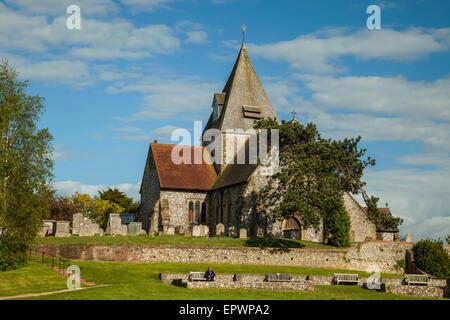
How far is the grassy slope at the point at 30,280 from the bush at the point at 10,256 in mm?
446

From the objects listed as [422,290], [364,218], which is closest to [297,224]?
[364,218]

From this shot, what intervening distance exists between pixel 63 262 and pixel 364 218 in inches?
1007

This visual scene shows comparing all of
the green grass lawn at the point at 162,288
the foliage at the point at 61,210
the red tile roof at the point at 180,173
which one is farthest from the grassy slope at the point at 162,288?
the foliage at the point at 61,210

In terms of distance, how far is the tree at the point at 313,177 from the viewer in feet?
113

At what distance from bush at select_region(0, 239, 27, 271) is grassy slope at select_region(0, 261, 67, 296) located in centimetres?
45

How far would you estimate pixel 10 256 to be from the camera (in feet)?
89.5

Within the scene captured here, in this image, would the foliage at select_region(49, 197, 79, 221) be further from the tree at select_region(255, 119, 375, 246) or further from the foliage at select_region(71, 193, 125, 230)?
the tree at select_region(255, 119, 375, 246)

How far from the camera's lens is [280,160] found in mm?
38500

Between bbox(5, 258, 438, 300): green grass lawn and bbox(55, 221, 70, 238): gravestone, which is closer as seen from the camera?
bbox(5, 258, 438, 300): green grass lawn

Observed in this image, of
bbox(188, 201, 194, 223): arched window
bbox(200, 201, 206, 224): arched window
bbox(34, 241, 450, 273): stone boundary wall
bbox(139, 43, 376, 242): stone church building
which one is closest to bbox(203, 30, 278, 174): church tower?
bbox(139, 43, 376, 242): stone church building

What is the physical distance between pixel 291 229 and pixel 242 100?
15.6m

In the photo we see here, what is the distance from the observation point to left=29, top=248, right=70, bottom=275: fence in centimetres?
2858
